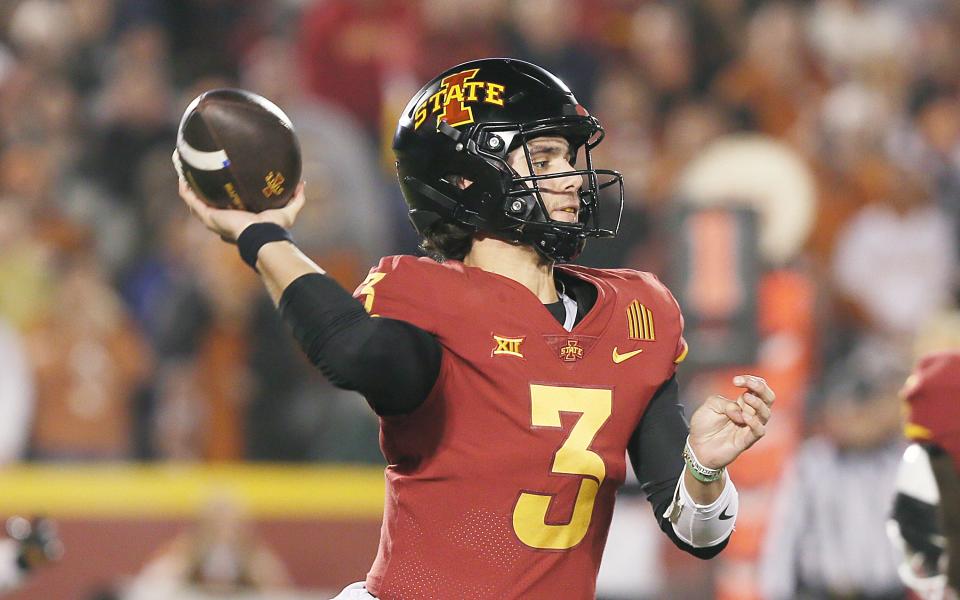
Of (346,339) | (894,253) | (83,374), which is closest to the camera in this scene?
(346,339)

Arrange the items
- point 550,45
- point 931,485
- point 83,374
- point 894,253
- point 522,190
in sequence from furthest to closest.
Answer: point 550,45
point 894,253
point 83,374
point 931,485
point 522,190

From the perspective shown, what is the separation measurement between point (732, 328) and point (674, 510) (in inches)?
125

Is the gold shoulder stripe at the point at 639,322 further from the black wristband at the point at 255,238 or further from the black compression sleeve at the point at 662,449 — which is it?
the black wristband at the point at 255,238

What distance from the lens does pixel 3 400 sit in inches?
255

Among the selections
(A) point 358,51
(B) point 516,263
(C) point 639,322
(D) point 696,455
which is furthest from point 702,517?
(A) point 358,51

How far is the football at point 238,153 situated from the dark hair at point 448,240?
0.34 metres

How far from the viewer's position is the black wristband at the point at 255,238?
2.43 meters

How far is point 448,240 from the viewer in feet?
9.29

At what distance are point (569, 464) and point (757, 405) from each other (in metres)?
0.36

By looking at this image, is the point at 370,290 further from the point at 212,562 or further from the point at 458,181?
the point at 212,562

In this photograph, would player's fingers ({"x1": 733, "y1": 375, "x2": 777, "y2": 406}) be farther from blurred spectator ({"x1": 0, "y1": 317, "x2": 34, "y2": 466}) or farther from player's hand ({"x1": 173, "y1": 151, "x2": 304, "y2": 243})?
blurred spectator ({"x1": 0, "y1": 317, "x2": 34, "y2": 466})

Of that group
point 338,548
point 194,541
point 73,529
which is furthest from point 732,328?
point 73,529

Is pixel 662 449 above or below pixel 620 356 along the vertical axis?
below

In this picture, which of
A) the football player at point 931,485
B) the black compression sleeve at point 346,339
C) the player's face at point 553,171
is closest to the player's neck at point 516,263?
the player's face at point 553,171
